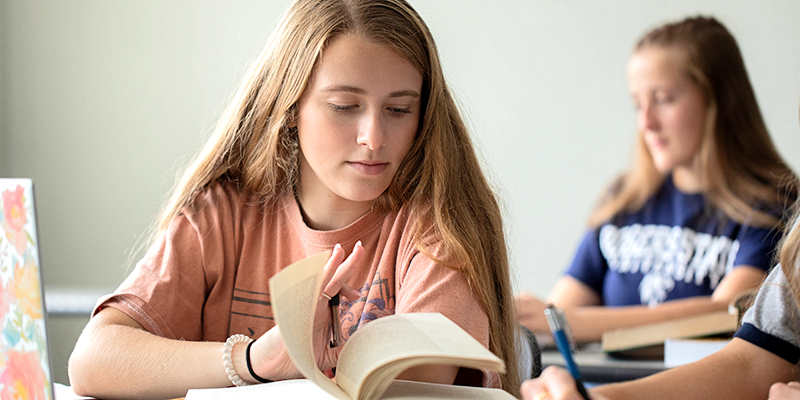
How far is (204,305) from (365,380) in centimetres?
50

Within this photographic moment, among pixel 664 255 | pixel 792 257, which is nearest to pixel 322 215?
pixel 792 257

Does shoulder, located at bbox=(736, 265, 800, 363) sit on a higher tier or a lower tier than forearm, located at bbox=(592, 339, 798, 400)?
higher

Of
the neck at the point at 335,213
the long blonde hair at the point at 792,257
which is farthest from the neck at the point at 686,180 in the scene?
the neck at the point at 335,213

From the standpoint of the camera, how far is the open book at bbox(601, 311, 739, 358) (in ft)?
4.64

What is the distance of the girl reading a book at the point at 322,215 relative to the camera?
90 cm

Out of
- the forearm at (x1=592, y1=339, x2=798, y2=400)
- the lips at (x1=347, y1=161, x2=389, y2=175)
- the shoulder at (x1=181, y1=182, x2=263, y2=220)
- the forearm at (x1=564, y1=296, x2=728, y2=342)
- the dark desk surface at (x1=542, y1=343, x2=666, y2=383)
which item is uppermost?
the lips at (x1=347, y1=161, x2=389, y2=175)

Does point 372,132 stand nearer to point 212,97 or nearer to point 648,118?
point 648,118

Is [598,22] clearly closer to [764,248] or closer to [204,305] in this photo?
[764,248]

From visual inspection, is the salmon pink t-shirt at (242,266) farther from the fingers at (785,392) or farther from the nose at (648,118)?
the nose at (648,118)

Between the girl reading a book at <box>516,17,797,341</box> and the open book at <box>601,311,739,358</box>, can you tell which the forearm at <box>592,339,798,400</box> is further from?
the girl reading a book at <box>516,17,797,341</box>

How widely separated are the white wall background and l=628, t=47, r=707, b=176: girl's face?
0.24 meters

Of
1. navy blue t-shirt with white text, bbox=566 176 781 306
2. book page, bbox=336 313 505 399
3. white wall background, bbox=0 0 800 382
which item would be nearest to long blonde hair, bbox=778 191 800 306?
book page, bbox=336 313 505 399

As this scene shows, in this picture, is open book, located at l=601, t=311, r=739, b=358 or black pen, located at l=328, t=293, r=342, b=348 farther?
open book, located at l=601, t=311, r=739, b=358

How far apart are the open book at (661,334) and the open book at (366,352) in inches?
33.4
